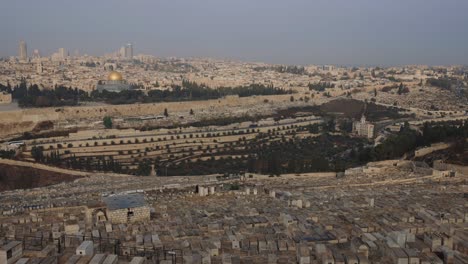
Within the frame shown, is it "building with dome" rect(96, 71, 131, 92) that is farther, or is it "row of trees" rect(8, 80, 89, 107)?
"building with dome" rect(96, 71, 131, 92)

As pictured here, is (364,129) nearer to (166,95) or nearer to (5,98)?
(166,95)

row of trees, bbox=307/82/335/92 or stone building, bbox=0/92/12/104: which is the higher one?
row of trees, bbox=307/82/335/92

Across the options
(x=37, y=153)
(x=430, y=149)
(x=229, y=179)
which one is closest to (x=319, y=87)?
(x=430, y=149)

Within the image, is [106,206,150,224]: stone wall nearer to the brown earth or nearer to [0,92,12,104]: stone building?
the brown earth

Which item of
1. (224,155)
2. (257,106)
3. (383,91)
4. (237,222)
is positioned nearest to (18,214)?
(237,222)

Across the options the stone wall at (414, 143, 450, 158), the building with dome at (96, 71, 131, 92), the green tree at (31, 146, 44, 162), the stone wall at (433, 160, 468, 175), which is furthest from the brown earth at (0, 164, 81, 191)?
the building with dome at (96, 71, 131, 92)

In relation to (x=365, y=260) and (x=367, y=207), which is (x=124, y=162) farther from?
(x=365, y=260)
